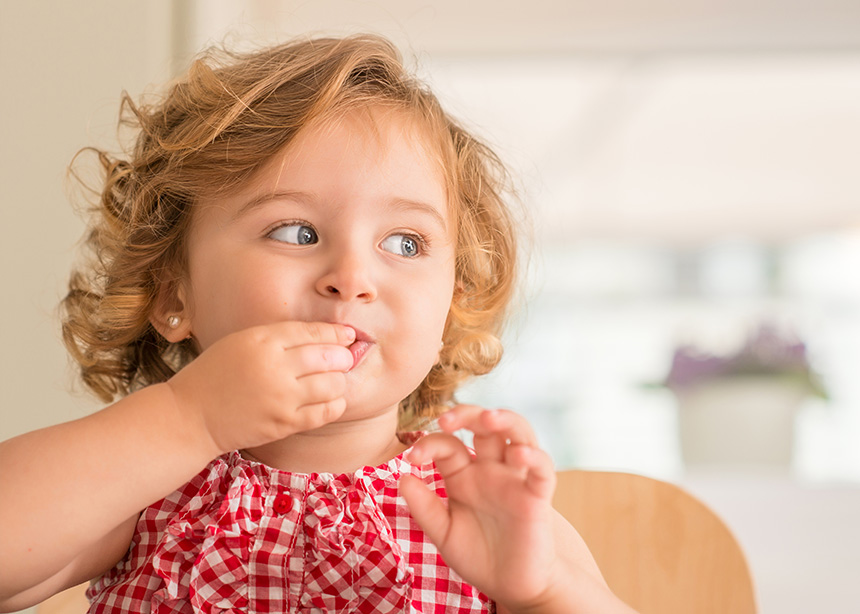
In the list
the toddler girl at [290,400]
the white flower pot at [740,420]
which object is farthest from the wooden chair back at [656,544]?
the white flower pot at [740,420]

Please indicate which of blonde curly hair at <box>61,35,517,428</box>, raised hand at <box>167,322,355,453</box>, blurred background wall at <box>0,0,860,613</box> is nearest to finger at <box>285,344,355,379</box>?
raised hand at <box>167,322,355,453</box>

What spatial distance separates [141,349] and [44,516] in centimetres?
39

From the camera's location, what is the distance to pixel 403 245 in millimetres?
857

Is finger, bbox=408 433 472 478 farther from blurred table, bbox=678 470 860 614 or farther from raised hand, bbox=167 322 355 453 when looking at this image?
blurred table, bbox=678 470 860 614

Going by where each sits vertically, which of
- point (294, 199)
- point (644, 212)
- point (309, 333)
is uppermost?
point (644, 212)

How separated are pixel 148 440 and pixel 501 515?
0.28m

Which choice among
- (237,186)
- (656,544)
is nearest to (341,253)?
(237,186)

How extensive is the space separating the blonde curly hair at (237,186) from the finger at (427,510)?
0.33 meters

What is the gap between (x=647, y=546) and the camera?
1.03 m

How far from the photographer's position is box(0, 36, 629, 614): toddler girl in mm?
693

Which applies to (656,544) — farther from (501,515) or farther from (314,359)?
(314,359)

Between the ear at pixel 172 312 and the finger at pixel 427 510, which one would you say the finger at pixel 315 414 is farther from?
the ear at pixel 172 312

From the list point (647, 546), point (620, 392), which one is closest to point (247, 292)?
point (647, 546)

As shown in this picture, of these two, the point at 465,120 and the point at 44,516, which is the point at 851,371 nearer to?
the point at 465,120
